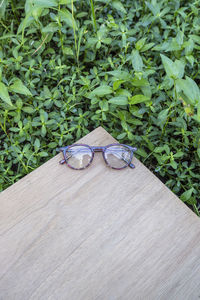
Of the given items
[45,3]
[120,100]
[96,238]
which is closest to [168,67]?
[120,100]

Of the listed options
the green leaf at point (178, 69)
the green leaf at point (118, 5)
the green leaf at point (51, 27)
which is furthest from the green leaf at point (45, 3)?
the green leaf at point (178, 69)

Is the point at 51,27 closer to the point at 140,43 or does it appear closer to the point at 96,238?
the point at 140,43

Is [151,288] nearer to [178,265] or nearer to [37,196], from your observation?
[178,265]

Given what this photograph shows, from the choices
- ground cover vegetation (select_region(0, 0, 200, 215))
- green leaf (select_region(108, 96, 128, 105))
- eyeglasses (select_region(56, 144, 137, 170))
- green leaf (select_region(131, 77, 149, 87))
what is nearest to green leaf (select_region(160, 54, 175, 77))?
ground cover vegetation (select_region(0, 0, 200, 215))

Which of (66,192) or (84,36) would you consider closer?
(66,192)

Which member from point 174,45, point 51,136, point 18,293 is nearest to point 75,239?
point 18,293

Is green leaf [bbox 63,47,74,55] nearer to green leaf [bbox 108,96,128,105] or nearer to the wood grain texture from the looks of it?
green leaf [bbox 108,96,128,105]
